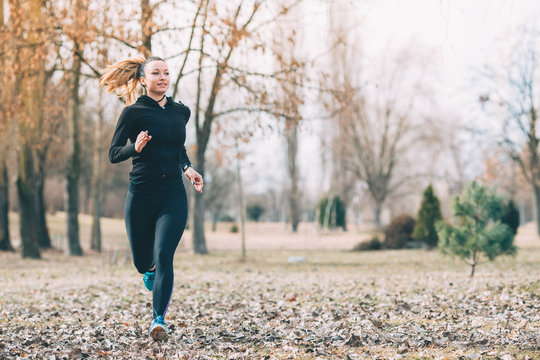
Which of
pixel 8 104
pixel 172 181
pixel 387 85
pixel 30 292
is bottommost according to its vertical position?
pixel 30 292

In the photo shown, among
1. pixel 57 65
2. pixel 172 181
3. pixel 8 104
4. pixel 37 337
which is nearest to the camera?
pixel 172 181

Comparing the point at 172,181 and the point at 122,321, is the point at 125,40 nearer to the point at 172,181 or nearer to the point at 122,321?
the point at 122,321

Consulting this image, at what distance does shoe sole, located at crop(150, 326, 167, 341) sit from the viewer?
4.77m

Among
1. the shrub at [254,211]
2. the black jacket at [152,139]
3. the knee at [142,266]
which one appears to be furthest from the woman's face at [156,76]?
the shrub at [254,211]

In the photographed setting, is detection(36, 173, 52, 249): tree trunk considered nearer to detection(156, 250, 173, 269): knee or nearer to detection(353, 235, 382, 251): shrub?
detection(353, 235, 382, 251): shrub

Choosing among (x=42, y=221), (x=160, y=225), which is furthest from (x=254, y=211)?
(x=160, y=225)

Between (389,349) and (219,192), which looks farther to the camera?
(219,192)

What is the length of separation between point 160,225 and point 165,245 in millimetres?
179

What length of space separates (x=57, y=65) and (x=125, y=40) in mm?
5882

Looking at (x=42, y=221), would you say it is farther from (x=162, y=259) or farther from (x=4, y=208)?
(x=162, y=259)

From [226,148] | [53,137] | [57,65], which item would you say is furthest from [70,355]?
[53,137]

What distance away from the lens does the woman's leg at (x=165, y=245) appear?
4.70 meters

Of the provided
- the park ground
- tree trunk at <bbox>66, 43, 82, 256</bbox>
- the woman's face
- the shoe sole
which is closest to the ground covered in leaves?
the park ground

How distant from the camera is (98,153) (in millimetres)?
23438
